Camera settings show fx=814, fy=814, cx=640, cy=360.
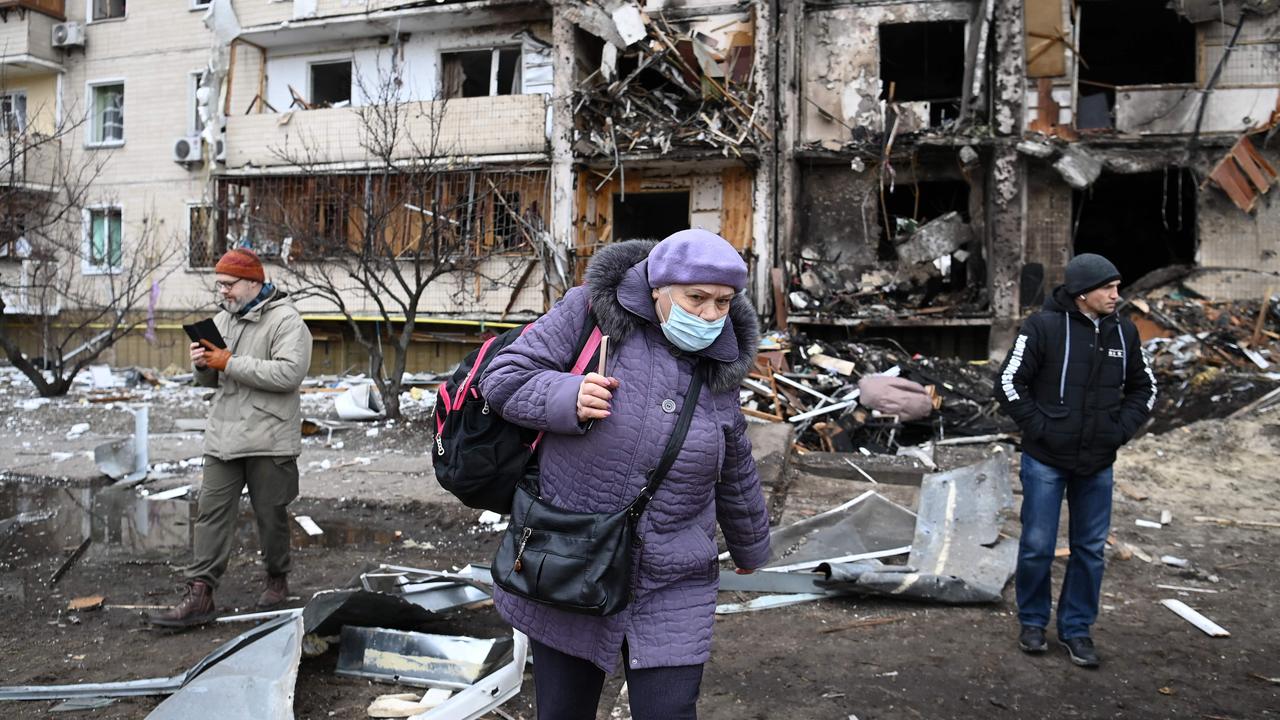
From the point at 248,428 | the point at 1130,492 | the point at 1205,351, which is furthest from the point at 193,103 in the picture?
the point at 1205,351

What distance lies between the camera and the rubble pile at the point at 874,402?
10922 millimetres

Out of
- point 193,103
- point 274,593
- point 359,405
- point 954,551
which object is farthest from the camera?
point 193,103

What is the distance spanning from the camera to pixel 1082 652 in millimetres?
3785

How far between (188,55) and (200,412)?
40.3ft

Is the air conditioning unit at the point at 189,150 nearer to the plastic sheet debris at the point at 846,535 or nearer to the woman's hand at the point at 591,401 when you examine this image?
the plastic sheet debris at the point at 846,535

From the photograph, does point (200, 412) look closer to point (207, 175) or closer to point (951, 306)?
point (207, 175)

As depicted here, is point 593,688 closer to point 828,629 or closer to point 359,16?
point 828,629

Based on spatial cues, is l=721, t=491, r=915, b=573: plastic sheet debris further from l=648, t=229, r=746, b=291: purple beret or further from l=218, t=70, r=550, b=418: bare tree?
l=218, t=70, r=550, b=418: bare tree

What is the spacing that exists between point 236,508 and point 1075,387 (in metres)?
4.31

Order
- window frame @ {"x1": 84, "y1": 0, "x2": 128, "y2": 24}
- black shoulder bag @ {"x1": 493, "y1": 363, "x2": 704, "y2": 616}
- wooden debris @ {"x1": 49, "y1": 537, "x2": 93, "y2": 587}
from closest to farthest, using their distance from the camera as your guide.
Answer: black shoulder bag @ {"x1": 493, "y1": 363, "x2": 704, "y2": 616}, wooden debris @ {"x1": 49, "y1": 537, "x2": 93, "y2": 587}, window frame @ {"x1": 84, "y1": 0, "x2": 128, "y2": 24}

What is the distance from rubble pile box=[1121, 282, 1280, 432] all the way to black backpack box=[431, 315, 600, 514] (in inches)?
391

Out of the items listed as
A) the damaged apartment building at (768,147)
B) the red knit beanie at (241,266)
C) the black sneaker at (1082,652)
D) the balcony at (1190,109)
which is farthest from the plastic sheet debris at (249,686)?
the balcony at (1190,109)

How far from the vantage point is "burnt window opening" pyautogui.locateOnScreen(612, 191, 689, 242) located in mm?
18522

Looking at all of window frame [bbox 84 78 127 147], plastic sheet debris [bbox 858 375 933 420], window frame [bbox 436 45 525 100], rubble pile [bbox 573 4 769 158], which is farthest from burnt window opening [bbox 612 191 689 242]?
window frame [bbox 84 78 127 147]
